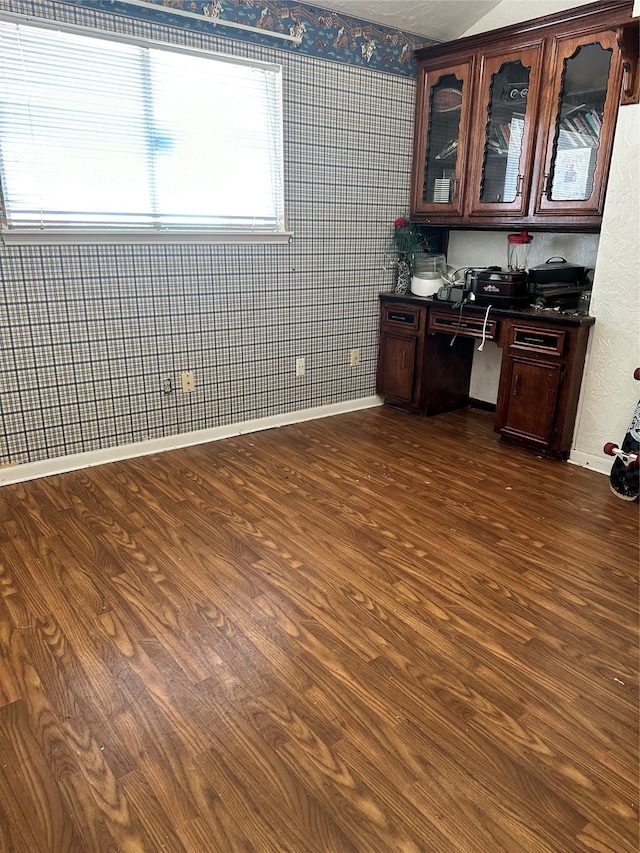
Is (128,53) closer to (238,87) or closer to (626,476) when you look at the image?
(238,87)

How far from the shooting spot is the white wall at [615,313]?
2799 mm

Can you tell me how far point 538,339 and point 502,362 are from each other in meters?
0.25

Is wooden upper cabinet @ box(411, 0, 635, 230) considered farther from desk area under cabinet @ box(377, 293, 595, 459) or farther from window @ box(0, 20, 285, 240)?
window @ box(0, 20, 285, 240)

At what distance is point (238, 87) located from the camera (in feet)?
10.2

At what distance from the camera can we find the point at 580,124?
302cm

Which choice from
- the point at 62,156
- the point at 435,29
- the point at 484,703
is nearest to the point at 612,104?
the point at 435,29

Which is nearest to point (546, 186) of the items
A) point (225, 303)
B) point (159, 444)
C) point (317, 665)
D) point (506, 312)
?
point (506, 312)

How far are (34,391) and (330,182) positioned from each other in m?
2.06

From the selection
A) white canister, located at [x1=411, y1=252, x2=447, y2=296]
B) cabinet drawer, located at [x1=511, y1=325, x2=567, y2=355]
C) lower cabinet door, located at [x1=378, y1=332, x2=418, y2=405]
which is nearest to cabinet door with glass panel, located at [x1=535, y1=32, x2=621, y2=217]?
cabinet drawer, located at [x1=511, y1=325, x2=567, y2=355]

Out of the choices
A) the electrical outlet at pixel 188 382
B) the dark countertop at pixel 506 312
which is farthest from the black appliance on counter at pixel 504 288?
the electrical outlet at pixel 188 382

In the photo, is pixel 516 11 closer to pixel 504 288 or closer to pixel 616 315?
pixel 504 288

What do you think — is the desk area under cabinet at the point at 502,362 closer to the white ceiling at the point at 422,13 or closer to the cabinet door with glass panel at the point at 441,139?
the cabinet door with glass panel at the point at 441,139

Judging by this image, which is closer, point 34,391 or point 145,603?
point 145,603

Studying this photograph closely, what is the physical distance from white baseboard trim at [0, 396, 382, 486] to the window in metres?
1.08
